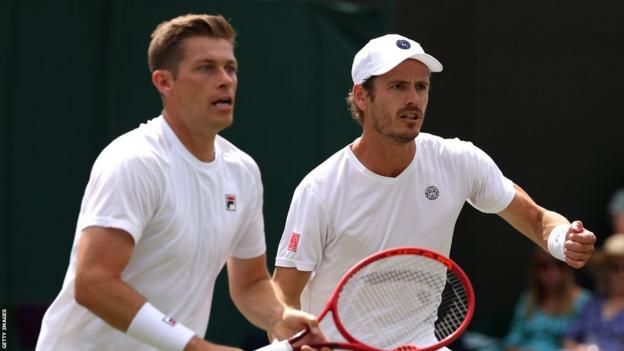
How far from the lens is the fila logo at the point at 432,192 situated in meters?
5.07

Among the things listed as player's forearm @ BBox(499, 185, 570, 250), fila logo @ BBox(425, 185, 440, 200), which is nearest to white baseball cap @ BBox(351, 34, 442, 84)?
fila logo @ BBox(425, 185, 440, 200)

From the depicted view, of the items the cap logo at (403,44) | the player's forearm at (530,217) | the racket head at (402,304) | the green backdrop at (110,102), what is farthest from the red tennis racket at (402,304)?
the green backdrop at (110,102)

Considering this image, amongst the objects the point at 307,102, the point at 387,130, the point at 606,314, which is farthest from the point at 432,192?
the point at 307,102

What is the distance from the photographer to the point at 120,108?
7.38 m

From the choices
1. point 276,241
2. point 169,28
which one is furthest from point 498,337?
point 169,28

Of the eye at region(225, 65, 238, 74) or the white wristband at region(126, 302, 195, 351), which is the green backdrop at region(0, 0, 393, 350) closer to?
the eye at region(225, 65, 238, 74)

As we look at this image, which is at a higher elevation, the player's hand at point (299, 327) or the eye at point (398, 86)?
the eye at point (398, 86)

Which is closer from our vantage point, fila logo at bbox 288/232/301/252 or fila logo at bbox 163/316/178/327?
fila logo at bbox 163/316/178/327

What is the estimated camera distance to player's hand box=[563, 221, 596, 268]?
4.66m

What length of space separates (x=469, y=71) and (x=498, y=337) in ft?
5.20

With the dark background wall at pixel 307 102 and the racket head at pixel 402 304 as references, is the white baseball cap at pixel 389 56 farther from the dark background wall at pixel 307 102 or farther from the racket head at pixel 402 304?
the dark background wall at pixel 307 102

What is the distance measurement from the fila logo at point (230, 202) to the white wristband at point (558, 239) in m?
1.17

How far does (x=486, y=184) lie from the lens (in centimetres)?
514

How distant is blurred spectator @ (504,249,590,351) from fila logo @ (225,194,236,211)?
9.96 ft
